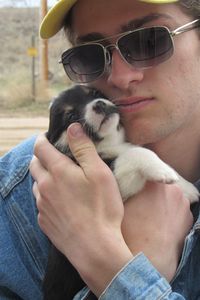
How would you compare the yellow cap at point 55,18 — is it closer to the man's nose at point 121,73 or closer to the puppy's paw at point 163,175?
the man's nose at point 121,73

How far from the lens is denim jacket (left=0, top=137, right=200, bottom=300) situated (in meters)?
1.70

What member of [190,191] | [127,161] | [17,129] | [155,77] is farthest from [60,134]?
[17,129]

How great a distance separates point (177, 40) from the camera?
1.81 metres

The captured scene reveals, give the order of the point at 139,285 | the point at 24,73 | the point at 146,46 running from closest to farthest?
the point at 139,285
the point at 146,46
the point at 24,73

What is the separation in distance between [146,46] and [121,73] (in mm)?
119

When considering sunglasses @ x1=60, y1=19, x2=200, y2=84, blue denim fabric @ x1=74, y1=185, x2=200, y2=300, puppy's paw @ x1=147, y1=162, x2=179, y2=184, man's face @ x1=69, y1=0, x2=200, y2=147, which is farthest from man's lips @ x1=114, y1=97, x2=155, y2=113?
blue denim fabric @ x1=74, y1=185, x2=200, y2=300

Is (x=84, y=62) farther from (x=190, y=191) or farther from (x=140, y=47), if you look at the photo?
(x=190, y=191)

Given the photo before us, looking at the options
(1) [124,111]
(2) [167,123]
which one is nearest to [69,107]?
(1) [124,111]

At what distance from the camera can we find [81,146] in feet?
5.89

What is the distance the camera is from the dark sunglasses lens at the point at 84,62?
1.86m

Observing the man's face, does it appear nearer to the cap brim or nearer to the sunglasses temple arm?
the sunglasses temple arm

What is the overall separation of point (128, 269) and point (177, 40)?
2.50ft

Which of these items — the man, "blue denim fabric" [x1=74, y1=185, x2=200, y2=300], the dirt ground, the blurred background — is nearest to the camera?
"blue denim fabric" [x1=74, y1=185, x2=200, y2=300]

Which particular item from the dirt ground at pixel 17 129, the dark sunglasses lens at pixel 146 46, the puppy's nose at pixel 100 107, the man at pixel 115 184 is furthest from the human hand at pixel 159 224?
the dirt ground at pixel 17 129
